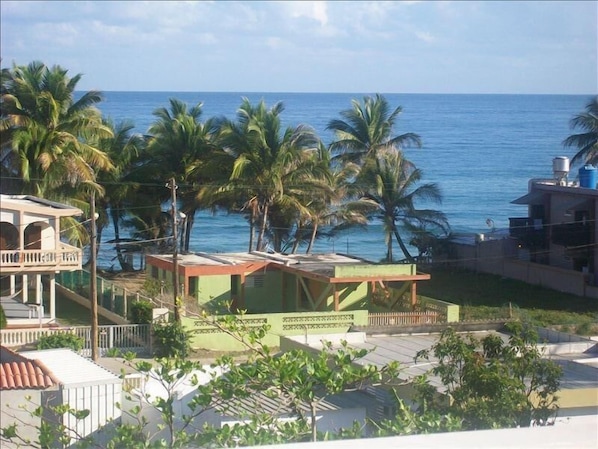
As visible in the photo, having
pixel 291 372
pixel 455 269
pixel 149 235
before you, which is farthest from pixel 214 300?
pixel 291 372

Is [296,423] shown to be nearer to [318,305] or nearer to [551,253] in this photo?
[318,305]

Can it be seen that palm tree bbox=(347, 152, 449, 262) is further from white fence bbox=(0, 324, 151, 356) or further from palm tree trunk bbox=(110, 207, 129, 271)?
white fence bbox=(0, 324, 151, 356)

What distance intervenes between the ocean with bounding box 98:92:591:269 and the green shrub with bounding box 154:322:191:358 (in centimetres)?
114

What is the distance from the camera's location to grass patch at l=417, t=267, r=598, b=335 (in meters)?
9.83

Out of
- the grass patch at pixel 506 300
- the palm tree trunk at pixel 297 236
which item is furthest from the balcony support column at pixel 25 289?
the palm tree trunk at pixel 297 236

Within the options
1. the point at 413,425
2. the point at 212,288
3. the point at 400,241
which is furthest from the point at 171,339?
the point at 400,241

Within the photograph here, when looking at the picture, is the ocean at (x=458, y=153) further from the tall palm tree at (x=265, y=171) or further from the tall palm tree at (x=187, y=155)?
the tall palm tree at (x=265, y=171)

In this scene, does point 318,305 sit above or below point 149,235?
below

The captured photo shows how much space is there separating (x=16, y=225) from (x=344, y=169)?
32.3 ft

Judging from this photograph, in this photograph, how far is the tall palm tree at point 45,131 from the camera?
557 cm

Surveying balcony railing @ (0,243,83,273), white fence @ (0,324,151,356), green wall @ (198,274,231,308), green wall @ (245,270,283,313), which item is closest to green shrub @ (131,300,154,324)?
white fence @ (0,324,151,356)

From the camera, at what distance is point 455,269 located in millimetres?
12664

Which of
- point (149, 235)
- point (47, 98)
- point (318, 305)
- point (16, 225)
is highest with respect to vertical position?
point (47, 98)

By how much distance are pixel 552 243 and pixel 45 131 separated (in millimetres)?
8309
